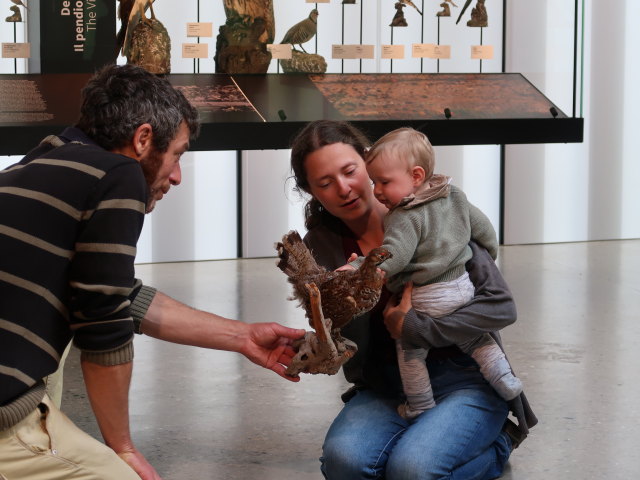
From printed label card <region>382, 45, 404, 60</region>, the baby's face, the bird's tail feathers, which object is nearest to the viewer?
the bird's tail feathers

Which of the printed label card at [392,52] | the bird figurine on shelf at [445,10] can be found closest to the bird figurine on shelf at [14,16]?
the printed label card at [392,52]

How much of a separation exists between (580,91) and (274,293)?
232 centimetres

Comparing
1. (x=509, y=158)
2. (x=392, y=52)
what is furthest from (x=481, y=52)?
(x=509, y=158)

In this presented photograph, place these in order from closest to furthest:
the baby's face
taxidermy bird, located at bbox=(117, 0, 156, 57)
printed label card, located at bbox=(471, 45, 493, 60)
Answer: the baby's face
taxidermy bird, located at bbox=(117, 0, 156, 57)
printed label card, located at bbox=(471, 45, 493, 60)

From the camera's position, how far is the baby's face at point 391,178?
10.6ft

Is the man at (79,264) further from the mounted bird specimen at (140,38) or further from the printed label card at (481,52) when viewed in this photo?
the printed label card at (481,52)

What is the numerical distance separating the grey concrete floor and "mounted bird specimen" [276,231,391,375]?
2.76ft

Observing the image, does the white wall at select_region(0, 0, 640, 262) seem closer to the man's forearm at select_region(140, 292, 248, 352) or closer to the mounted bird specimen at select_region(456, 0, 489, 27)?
the mounted bird specimen at select_region(456, 0, 489, 27)

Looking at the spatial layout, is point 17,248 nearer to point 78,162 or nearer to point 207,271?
point 78,162

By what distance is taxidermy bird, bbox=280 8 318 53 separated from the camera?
6184 millimetres

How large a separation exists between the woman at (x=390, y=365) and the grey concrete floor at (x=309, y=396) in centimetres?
40

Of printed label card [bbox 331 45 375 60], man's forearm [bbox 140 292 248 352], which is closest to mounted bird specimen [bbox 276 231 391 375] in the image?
man's forearm [bbox 140 292 248 352]

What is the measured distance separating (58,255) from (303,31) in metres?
4.13

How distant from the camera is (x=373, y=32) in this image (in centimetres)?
674
